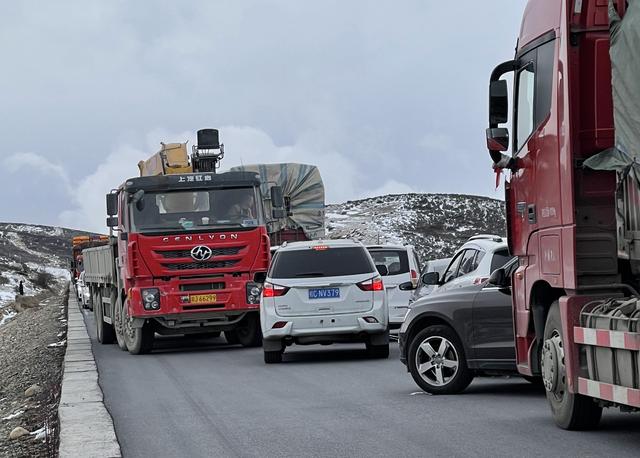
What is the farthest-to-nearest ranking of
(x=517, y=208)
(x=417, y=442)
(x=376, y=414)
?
1. (x=376, y=414)
2. (x=517, y=208)
3. (x=417, y=442)

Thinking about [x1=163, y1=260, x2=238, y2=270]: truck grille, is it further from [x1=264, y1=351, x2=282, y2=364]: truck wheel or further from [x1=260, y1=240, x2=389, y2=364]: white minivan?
[x1=264, y1=351, x2=282, y2=364]: truck wheel

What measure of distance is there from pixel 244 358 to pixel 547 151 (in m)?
11.3

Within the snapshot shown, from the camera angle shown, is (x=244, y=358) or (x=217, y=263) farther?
(x=217, y=263)

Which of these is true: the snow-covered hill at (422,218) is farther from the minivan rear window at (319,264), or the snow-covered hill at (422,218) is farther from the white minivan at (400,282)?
the minivan rear window at (319,264)

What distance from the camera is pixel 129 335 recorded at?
23.0m

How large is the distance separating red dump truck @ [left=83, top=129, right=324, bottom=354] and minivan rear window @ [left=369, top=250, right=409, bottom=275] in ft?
8.04

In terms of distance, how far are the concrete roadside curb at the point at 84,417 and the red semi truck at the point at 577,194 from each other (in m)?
3.50

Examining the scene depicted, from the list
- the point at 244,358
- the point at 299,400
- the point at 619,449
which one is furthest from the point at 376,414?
the point at 244,358

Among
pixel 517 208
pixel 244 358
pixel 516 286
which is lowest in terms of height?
pixel 244 358

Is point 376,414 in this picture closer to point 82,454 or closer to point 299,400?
point 299,400

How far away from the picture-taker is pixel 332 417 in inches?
451

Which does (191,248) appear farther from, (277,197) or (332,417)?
(332,417)

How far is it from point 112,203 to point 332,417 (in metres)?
12.4

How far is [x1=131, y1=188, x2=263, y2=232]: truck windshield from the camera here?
22172mm
